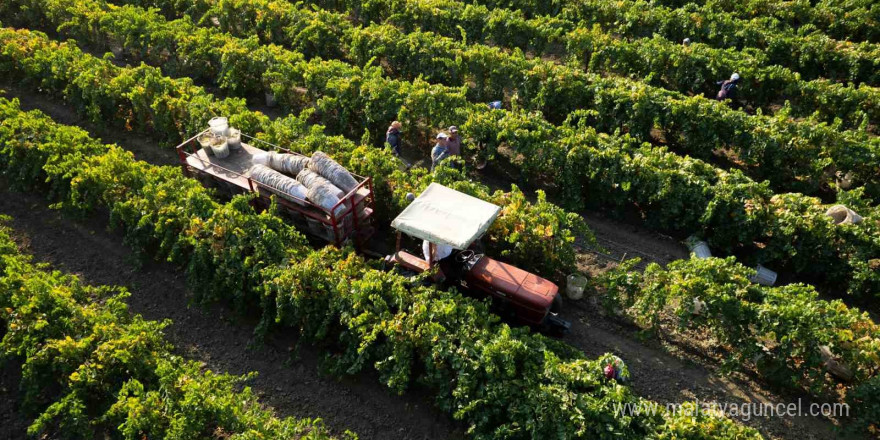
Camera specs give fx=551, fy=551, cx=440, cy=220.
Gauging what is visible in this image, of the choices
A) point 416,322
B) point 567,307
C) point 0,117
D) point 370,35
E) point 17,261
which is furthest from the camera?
point 370,35

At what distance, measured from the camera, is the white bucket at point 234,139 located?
12.0 metres

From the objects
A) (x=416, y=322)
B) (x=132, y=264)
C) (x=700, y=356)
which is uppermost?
(x=416, y=322)

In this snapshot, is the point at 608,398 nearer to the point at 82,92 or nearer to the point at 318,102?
the point at 318,102

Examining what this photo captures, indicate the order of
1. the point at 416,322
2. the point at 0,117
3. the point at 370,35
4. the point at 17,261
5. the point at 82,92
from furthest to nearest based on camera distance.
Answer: the point at 370,35 < the point at 82,92 < the point at 0,117 < the point at 17,261 < the point at 416,322

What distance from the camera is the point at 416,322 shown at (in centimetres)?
845

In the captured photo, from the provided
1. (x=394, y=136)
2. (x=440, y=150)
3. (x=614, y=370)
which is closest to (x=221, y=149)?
(x=394, y=136)

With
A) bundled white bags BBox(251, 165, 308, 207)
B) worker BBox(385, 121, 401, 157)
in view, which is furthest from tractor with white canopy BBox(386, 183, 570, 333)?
worker BBox(385, 121, 401, 157)

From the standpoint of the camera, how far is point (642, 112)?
14312 mm

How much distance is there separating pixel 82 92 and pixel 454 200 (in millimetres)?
11493

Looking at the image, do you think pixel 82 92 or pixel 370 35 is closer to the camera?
pixel 82 92

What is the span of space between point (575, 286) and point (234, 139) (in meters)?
7.88

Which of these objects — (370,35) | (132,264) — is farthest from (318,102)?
(132,264)

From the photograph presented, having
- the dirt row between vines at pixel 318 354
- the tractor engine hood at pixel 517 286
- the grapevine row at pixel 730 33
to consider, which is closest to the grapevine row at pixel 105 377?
the dirt row between vines at pixel 318 354

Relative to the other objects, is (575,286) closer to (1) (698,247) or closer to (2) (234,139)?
(1) (698,247)
